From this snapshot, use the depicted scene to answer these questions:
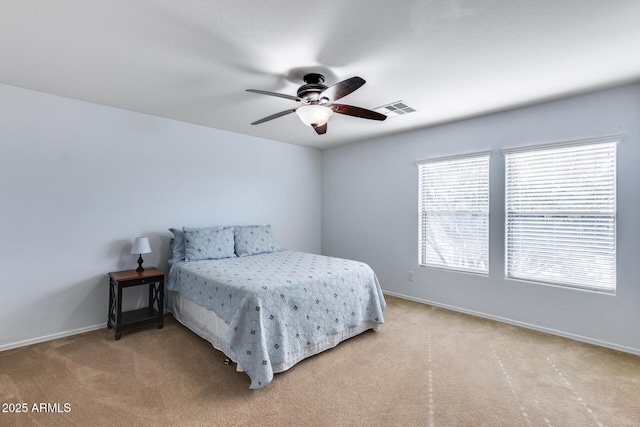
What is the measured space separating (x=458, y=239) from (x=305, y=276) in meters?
2.24

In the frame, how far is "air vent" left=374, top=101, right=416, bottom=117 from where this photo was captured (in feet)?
10.6

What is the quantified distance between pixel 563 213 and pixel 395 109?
2056 millimetres

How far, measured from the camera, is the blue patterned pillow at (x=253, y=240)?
398 cm

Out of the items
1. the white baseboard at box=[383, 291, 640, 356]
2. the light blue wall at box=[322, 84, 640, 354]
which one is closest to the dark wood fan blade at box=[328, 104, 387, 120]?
the light blue wall at box=[322, 84, 640, 354]

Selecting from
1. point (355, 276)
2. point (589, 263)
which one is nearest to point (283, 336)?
point (355, 276)

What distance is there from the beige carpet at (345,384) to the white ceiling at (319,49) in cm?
245

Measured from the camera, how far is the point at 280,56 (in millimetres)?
2230

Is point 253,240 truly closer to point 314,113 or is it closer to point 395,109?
point 314,113

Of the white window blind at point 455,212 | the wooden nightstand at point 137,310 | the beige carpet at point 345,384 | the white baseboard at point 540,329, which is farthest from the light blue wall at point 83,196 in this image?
the white baseboard at point 540,329

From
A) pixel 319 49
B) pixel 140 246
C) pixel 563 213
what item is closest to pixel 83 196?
pixel 140 246

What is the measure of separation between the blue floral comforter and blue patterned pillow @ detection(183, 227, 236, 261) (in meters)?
0.15

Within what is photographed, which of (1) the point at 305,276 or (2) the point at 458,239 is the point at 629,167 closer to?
(2) the point at 458,239

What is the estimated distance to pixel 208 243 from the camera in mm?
3668

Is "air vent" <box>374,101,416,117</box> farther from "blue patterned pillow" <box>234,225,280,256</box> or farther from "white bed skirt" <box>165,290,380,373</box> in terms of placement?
"white bed skirt" <box>165,290,380,373</box>
